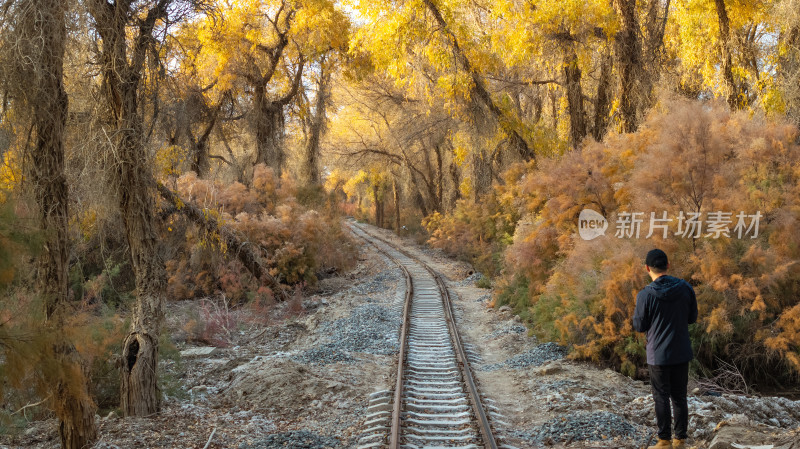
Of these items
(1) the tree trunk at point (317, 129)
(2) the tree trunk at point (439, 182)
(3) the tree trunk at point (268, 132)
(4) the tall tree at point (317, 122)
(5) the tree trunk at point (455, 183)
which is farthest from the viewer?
(2) the tree trunk at point (439, 182)

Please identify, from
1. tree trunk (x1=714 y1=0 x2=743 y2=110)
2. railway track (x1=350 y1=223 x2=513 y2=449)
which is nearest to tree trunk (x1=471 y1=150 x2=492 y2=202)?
tree trunk (x1=714 y1=0 x2=743 y2=110)

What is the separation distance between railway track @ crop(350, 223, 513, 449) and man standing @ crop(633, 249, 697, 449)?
5.46 ft

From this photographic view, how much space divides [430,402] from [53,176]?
5.17 m

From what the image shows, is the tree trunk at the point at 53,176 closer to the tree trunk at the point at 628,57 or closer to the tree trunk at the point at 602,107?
the tree trunk at the point at 628,57

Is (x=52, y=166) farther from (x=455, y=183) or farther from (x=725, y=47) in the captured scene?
(x=455, y=183)

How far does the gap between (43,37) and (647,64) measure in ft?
48.8

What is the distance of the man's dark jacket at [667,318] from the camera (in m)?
5.29

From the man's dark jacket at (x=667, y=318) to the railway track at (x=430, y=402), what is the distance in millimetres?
1933

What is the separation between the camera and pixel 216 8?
8500 millimetres

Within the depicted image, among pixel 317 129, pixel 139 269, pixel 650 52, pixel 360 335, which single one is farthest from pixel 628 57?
pixel 317 129

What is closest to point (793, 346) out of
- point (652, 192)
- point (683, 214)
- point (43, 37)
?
point (683, 214)

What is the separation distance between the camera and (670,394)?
542 centimetres

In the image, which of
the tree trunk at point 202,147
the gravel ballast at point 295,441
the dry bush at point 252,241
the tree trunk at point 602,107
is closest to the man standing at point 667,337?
the gravel ballast at point 295,441

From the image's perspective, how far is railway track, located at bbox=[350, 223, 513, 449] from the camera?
6500 millimetres
